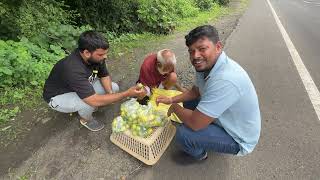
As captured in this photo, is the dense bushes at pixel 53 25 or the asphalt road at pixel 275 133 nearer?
the asphalt road at pixel 275 133

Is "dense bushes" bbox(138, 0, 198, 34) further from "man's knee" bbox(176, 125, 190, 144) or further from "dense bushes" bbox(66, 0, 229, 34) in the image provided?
"man's knee" bbox(176, 125, 190, 144)

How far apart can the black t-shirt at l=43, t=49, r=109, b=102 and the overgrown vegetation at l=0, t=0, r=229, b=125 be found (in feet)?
3.44

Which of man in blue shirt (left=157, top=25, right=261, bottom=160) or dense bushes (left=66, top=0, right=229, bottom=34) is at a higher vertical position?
man in blue shirt (left=157, top=25, right=261, bottom=160)

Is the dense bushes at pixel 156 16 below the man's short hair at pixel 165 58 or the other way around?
below

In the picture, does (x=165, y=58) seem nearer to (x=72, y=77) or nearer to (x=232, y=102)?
(x=72, y=77)

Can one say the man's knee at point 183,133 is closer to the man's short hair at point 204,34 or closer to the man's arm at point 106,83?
the man's short hair at point 204,34

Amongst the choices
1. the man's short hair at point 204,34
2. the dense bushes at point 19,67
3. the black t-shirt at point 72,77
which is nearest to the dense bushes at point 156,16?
the dense bushes at point 19,67

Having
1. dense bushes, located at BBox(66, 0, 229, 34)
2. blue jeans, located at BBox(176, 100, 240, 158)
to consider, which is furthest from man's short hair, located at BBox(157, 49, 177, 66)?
dense bushes, located at BBox(66, 0, 229, 34)

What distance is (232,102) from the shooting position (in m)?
2.72

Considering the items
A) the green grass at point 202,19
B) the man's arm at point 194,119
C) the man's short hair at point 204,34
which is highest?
the man's short hair at point 204,34

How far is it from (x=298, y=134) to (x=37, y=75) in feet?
14.0

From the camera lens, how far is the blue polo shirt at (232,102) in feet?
8.79

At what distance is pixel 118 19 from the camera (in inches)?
340

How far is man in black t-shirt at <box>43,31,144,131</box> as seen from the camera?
11.8ft
